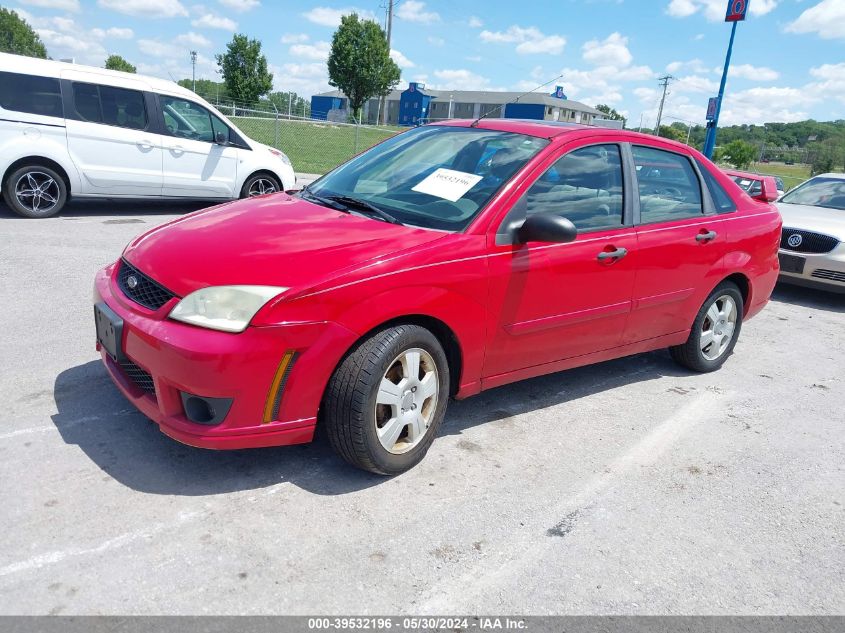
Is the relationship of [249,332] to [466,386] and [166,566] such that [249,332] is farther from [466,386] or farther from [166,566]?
[466,386]

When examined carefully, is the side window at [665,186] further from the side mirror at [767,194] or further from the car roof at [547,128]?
the side mirror at [767,194]

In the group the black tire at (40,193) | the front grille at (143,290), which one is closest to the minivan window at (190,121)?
the black tire at (40,193)

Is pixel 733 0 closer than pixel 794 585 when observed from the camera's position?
No

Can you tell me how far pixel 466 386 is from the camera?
3.53m

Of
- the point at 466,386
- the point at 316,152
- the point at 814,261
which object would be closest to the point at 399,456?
the point at 466,386

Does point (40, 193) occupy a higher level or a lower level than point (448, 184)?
lower

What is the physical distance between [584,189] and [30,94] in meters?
7.38

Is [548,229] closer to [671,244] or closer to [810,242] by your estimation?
[671,244]

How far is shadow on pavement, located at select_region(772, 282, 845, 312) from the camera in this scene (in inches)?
318

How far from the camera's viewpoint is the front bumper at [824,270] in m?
7.74

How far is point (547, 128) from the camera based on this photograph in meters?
4.13

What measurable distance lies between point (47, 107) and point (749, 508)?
343 inches

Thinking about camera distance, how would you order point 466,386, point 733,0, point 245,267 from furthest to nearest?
point 733,0
point 466,386
point 245,267

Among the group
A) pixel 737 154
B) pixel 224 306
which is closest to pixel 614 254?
pixel 224 306
